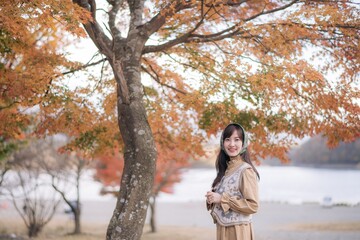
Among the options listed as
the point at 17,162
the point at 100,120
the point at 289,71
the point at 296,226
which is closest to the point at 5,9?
the point at 100,120

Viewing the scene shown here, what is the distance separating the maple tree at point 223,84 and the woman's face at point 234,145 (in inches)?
131

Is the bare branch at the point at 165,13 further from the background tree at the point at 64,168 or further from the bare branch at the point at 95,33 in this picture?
the background tree at the point at 64,168

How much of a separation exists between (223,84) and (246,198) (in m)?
4.61

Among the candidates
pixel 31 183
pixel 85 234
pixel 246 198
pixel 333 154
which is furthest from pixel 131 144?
pixel 333 154

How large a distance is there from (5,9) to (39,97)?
232 cm

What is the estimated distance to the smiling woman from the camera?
11.9 feet

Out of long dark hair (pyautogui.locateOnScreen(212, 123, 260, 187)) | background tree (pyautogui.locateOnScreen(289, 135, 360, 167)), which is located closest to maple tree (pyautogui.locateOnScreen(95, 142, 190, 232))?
long dark hair (pyautogui.locateOnScreen(212, 123, 260, 187))

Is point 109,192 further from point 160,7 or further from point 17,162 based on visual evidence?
point 160,7

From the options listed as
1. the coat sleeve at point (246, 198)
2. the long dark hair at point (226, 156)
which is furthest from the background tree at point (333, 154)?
the coat sleeve at point (246, 198)

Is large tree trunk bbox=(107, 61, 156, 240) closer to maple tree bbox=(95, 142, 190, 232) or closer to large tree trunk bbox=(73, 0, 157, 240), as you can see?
large tree trunk bbox=(73, 0, 157, 240)

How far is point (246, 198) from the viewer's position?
11.8ft

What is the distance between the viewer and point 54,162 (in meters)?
18.6

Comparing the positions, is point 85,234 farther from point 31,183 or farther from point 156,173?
point 156,173

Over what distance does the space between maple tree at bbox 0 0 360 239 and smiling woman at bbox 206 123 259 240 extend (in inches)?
130
